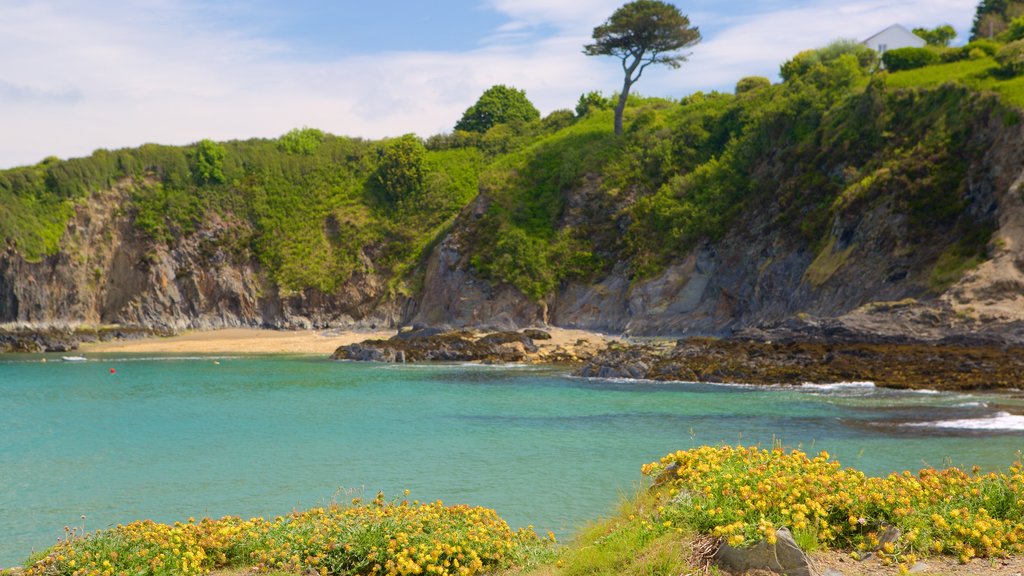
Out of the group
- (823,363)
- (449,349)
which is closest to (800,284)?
(823,363)

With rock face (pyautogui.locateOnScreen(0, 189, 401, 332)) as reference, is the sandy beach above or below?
below

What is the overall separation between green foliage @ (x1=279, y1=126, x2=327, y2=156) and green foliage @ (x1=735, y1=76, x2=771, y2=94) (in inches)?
1588

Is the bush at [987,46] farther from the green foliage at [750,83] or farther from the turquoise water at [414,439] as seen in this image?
the turquoise water at [414,439]

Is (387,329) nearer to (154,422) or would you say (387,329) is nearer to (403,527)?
(154,422)

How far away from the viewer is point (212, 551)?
9531mm

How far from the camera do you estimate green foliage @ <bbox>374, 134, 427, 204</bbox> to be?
8419 cm

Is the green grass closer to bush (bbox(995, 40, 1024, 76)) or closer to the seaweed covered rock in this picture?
bush (bbox(995, 40, 1024, 76))

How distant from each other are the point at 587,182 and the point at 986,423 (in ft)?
163

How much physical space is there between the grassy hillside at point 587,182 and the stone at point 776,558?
36.6 meters

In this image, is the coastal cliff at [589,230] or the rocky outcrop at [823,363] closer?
the rocky outcrop at [823,363]

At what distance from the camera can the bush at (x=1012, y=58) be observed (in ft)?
155

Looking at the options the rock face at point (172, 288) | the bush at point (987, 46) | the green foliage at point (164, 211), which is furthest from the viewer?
the green foliage at point (164, 211)

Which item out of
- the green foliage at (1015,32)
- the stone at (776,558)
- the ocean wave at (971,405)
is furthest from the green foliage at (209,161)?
the stone at (776,558)

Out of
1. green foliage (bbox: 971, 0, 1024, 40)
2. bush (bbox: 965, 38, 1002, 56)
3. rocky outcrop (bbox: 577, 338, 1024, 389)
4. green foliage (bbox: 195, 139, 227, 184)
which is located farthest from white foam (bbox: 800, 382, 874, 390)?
green foliage (bbox: 195, 139, 227, 184)
